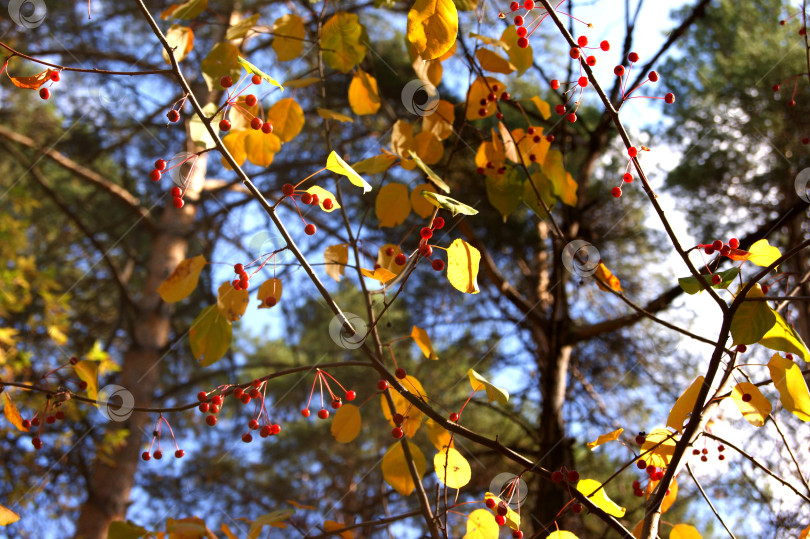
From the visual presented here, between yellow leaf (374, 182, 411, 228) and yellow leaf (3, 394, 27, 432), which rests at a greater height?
yellow leaf (374, 182, 411, 228)

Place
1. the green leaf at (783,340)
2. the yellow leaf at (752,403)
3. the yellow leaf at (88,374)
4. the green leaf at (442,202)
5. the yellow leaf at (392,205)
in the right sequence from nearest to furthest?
1. the green leaf at (442,202)
2. the green leaf at (783,340)
3. the yellow leaf at (752,403)
4. the yellow leaf at (88,374)
5. the yellow leaf at (392,205)

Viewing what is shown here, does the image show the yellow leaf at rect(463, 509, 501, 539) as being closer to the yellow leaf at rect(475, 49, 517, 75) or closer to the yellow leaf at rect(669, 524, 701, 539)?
the yellow leaf at rect(669, 524, 701, 539)

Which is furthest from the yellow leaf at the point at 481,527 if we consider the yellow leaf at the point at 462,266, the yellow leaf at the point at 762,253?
the yellow leaf at the point at 762,253

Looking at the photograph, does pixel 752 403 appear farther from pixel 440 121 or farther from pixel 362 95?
pixel 362 95

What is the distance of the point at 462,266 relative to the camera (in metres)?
0.96

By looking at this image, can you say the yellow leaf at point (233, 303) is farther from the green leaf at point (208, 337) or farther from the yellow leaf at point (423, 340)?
the yellow leaf at point (423, 340)

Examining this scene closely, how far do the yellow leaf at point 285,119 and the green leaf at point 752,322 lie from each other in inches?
38.8

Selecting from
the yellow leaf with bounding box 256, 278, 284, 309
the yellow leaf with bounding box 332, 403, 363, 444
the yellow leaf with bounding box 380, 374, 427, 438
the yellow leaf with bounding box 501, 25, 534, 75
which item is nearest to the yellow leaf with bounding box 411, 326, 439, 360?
the yellow leaf with bounding box 380, 374, 427, 438

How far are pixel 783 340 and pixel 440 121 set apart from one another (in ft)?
2.80

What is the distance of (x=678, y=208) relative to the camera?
3.49 meters

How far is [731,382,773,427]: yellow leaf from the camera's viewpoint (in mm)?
1113

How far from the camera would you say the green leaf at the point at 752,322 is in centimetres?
97

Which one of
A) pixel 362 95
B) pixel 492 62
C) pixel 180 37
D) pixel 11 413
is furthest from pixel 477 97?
pixel 11 413

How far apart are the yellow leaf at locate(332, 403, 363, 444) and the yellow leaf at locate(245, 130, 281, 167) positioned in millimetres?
555
